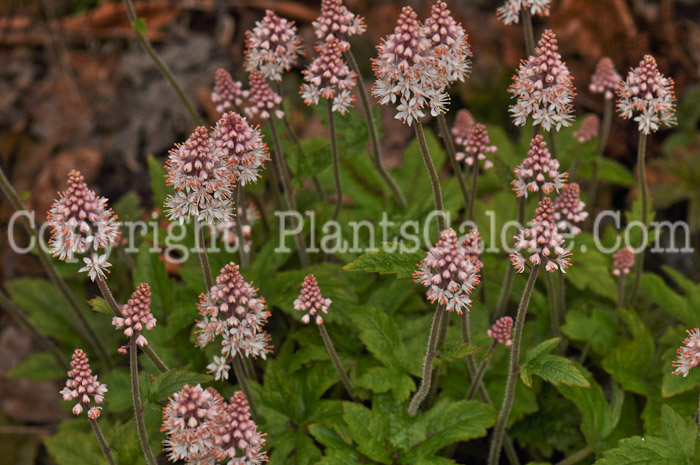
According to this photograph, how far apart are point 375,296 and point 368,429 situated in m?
1.04

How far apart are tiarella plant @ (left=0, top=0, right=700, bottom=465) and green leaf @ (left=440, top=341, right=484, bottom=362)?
1cm

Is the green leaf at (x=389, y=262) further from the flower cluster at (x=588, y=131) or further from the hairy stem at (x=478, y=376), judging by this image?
the flower cluster at (x=588, y=131)

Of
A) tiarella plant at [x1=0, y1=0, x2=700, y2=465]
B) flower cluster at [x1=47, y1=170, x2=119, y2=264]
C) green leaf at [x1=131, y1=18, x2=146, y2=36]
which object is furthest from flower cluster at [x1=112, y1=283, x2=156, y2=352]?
green leaf at [x1=131, y1=18, x2=146, y2=36]

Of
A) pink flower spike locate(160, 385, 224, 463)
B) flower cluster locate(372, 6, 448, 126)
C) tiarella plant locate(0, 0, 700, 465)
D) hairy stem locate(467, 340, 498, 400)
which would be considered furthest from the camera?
hairy stem locate(467, 340, 498, 400)

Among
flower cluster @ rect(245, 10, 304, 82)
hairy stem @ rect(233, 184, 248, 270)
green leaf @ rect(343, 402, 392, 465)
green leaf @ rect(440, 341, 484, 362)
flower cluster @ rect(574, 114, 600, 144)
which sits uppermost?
flower cluster @ rect(245, 10, 304, 82)

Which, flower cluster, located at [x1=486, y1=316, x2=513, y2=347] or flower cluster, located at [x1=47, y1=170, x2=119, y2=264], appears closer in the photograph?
flower cluster, located at [x1=47, y1=170, x2=119, y2=264]

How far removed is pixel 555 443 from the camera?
166 inches

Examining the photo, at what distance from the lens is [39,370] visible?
5.10 m

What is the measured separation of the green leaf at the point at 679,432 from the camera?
10.7ft

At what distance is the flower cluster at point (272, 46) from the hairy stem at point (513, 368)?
6.28 feet

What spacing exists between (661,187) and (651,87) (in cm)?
281

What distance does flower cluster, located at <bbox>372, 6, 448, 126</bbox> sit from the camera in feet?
9.53

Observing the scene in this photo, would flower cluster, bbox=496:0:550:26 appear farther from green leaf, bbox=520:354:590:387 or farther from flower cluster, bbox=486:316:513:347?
green leaf, bbox=520:354:590:387

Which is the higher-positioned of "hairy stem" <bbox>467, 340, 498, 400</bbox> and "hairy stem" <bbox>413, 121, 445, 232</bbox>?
"hairy stem" <bbox>413, 121, 445, 232</bbox>
